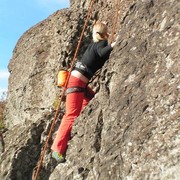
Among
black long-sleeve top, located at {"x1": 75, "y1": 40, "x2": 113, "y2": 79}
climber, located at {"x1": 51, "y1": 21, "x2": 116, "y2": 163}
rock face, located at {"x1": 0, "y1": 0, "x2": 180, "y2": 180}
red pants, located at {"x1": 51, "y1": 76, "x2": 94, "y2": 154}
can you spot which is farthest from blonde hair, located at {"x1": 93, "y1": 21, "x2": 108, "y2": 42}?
red pants, located at {"x1": 51, "y1": 76, "x2": 94, "y2": 154}

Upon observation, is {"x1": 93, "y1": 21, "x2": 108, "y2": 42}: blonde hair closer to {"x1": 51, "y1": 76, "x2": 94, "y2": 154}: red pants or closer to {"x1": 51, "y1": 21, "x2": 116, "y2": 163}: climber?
{"x1": 51, "y1": 21, "x2": 116, "y2": 163}: climber

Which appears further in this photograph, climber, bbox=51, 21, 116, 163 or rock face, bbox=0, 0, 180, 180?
climber, bbox=51, 21, 116, 163

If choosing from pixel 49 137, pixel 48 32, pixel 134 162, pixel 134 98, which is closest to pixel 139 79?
pixel 134 98

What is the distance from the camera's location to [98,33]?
29.1 feet

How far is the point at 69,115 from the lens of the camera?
8.79 metres

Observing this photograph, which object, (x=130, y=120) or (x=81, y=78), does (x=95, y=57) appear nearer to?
(x=81, y=78)

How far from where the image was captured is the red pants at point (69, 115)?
8.48m

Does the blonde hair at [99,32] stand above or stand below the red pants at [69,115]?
above

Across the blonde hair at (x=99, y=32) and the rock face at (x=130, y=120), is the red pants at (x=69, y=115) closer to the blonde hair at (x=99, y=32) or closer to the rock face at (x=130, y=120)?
the rock face at (x=130, y=120)

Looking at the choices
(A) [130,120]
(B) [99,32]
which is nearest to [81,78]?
(B) [99,32]

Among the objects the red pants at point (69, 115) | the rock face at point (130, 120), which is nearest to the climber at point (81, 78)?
the red pants at point (69, 115)

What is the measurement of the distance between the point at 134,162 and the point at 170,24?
2.80 metres

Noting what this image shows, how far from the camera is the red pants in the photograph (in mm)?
8477

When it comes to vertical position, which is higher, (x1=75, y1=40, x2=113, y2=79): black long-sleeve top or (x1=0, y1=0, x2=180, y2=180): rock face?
(x1=75, y1=40, x2=113, y2=79): black long-sleeve top
